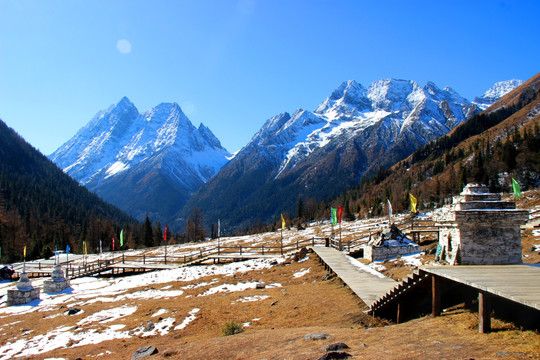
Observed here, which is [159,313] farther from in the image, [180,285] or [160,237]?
[160,237]

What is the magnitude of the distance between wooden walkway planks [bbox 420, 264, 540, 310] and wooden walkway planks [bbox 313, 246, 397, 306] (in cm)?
365

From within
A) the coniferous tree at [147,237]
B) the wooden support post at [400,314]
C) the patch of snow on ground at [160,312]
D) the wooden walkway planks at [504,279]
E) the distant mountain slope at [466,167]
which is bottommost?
the coniferous tree at [147,237]

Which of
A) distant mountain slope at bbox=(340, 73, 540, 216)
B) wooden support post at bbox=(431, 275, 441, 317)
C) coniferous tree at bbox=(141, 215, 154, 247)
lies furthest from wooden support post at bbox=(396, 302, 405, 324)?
coniferous tree at bbox=(141, 215, 154, 247)

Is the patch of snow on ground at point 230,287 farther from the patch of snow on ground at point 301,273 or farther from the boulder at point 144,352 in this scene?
the boulder at point 144,352

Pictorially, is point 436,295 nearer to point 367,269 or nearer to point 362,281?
point 362,281

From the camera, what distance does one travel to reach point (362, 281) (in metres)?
16.9

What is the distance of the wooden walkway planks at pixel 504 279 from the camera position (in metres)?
6.34

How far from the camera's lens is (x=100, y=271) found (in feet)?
132

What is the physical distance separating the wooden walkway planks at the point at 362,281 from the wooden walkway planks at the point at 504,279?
3.65 metres

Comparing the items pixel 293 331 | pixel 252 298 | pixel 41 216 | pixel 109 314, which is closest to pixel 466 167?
pixel 252 298

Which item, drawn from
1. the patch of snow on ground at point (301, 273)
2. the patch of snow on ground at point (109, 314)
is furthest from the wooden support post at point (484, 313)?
the patch of snow on ground at point (301, 273)

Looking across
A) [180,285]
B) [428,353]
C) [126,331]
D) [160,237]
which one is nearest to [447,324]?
[428,353]

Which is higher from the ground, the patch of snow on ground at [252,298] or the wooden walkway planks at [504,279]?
the wooden walkway planks at [504,279]

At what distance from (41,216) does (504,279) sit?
6507 inches
